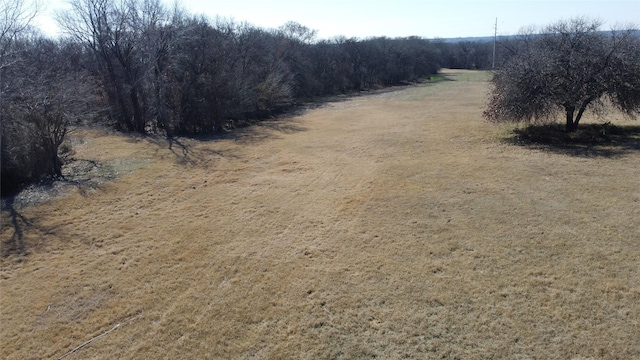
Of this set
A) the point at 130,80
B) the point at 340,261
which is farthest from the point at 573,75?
the point at 130,80

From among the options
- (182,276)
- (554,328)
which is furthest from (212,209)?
(554,328)

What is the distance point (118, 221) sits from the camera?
11.1 meters

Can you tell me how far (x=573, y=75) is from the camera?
15773 mm

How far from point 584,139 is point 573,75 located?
3.30 m

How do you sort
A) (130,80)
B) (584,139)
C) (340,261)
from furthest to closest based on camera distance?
(130,80) < (584,139) < (340,261)

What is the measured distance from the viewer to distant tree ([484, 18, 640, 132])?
15.4 m

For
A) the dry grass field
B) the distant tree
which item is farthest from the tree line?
the distant tree

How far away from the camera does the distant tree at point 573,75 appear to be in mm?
15430

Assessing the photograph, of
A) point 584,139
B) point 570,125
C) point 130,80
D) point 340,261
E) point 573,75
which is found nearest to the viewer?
point 340,261

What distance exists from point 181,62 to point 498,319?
23917mm

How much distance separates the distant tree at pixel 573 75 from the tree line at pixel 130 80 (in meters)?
17.6

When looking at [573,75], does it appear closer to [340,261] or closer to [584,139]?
[584,139]

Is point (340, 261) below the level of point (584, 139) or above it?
below

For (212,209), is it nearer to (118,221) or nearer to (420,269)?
(118,221)
